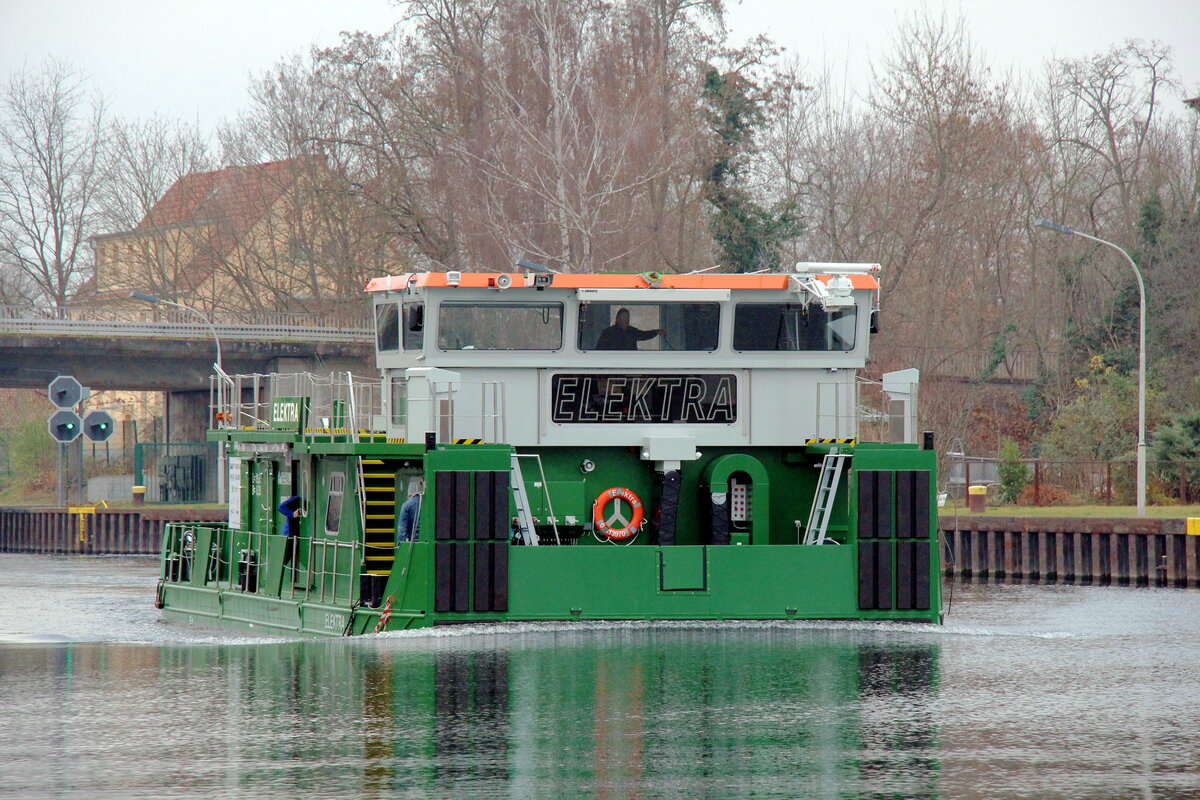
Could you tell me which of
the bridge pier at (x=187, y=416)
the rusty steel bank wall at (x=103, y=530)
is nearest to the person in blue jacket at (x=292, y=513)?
the rusty steel bank wall at (x=103, y=530)

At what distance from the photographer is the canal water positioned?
11.0m

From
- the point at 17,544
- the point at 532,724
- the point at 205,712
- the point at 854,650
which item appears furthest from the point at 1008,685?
the point at 17,544

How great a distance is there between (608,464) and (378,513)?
10.0 feet

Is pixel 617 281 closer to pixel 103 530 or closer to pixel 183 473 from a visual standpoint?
pixel 103 530

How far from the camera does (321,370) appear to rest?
189 ft

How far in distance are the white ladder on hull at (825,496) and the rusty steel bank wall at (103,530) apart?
27005mm

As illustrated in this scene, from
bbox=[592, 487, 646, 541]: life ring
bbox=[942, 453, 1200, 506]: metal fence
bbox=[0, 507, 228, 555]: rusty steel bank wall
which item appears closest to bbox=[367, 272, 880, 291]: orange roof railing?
bbox=[592, 487, 646, 541]: life ring

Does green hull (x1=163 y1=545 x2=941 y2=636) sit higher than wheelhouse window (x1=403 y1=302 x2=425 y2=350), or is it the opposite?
wheelhouse window (x1=403 y1=302 x2=425 y2=350)

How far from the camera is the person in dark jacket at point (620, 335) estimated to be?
20297 mm

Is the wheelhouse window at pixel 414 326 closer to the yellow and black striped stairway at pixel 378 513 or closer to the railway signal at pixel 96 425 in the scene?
the yellow and black striped stairway at pixel 378 513

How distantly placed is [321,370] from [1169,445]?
100ft

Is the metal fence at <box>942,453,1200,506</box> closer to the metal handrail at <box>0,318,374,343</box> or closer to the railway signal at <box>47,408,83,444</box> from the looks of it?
the railway signal at <box>47,408,83,444</box>

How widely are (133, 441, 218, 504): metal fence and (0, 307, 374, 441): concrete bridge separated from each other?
2469 mm

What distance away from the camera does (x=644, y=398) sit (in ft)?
67.1
